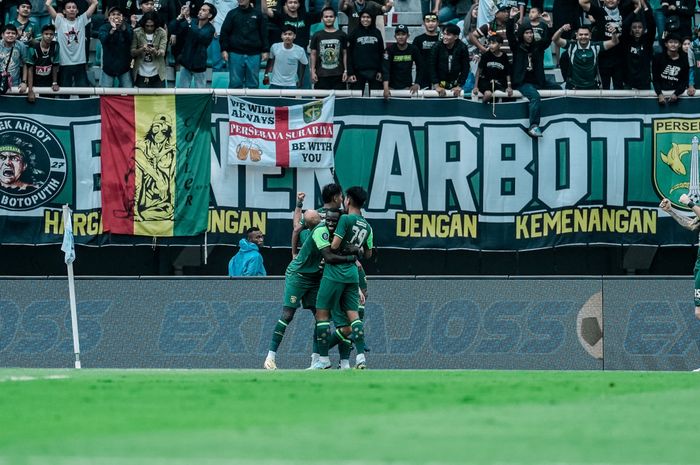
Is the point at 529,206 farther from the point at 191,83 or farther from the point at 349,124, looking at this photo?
the point at 191,83

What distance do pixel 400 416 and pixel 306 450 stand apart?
1917 millimetres

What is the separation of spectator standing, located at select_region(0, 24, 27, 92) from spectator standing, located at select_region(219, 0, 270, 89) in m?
3.03

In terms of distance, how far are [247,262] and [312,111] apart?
2.69 m

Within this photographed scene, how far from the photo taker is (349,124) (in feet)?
→ 69.4

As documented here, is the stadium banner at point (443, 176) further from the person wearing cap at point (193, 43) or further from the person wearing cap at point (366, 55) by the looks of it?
the person wearing cap at point (193, 43)

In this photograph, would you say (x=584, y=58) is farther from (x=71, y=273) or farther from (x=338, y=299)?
(x=71, y=273)

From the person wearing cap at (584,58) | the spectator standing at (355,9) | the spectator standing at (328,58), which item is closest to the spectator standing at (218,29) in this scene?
the spectator standing at (328,58)

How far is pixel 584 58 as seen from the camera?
2147 centimetres

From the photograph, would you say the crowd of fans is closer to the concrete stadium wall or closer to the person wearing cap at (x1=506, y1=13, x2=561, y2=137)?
the person wearing cap at (x1=506, y1=13, x2=561, y2=137)

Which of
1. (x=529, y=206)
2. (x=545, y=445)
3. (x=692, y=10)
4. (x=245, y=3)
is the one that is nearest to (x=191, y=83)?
(x=245, y=3)

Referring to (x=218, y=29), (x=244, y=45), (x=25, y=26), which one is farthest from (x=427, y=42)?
(x=25, y=26)

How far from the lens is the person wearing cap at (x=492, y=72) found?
2100cm

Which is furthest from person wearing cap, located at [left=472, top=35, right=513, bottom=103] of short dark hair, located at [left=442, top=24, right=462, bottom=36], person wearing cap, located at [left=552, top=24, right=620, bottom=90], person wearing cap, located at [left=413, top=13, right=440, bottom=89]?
person wearing cap, located at [left=552, top=24, right=620, bottom=90]

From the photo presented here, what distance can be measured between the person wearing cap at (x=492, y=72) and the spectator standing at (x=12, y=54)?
6.77m
